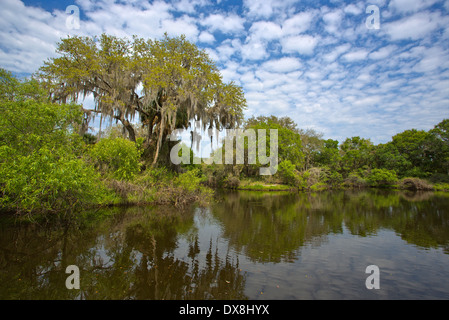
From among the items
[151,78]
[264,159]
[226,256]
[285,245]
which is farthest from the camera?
[264,159]

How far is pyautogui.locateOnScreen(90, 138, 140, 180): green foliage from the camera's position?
43.9ft

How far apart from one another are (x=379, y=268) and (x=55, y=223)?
39.7ft

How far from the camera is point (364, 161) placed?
4366 centimetres

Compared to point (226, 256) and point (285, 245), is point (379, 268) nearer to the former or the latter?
point (285, 245)

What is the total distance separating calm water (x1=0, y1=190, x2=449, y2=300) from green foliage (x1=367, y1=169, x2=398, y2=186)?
1121 inches

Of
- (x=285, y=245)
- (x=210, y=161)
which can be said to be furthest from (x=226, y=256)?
(x=210, y=161)

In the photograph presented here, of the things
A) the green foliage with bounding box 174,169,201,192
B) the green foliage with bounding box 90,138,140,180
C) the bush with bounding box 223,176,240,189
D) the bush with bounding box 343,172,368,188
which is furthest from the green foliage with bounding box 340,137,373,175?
the green foliage with bounding box 90,138,140,180

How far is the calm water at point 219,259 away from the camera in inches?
191

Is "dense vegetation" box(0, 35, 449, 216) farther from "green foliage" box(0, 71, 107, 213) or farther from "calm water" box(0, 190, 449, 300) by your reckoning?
"calm water" box(0, 190, 449, 300)

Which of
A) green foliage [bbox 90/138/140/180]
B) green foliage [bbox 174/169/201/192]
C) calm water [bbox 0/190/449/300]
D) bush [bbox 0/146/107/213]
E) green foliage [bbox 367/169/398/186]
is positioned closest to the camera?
calm water [bbox 0/190/449/300]

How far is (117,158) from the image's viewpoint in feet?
46.2

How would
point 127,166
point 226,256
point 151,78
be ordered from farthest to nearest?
1. point 151,78
2. point 127,166
3. point 226,256

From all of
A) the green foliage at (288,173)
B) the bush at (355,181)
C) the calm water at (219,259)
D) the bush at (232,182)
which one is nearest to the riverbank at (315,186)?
the bush at (232,182)

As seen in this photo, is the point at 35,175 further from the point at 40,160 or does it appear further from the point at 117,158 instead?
the point at 117,158
